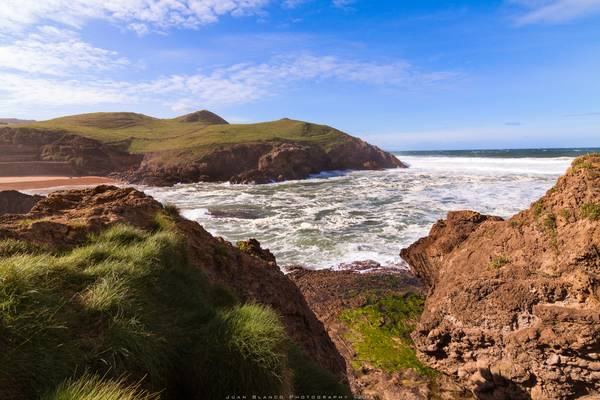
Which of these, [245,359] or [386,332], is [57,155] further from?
[245,359]

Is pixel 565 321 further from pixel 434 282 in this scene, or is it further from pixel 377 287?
pixel 377 287

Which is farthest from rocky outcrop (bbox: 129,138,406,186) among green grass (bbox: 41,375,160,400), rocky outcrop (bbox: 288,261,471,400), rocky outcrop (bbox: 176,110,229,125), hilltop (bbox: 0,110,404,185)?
rocky outcrop (bbox: 176,110,229,125)

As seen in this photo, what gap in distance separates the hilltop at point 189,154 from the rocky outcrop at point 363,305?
162 ft

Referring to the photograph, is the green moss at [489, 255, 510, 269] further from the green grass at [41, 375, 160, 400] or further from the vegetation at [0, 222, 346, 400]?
the green grass at [41, 375, 160, 400]

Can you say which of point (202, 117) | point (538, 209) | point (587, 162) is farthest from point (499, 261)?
point (202, 117)

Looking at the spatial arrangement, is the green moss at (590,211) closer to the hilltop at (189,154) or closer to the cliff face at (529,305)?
the cliff face at (529,305)

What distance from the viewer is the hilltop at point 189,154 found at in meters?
70.4

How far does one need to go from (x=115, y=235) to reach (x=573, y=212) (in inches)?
397

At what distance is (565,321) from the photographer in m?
7.01

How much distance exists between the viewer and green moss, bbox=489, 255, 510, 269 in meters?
8.84

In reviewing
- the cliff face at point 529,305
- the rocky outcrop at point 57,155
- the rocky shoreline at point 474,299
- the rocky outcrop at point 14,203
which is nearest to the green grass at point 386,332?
the rocky shoreline at point 474,299

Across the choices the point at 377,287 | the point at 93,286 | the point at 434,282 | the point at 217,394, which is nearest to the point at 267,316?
the point at 217,394

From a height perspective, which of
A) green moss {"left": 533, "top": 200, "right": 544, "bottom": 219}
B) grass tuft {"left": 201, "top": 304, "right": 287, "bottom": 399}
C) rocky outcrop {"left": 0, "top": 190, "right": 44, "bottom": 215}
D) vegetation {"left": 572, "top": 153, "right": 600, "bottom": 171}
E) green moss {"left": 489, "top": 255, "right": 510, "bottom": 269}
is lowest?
green moss {"left": 489, "top": 255, "right": 510, "bottom": 269}

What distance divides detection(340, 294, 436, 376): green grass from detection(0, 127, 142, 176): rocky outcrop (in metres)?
80.2
